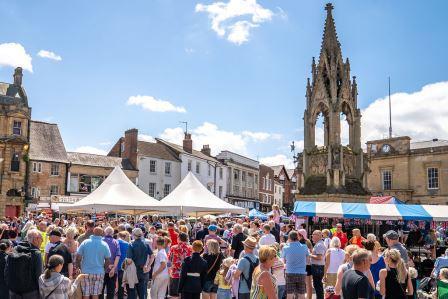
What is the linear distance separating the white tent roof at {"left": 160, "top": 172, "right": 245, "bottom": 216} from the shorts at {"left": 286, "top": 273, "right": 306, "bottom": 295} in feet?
24.6

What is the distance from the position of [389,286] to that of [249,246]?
212 centimetres

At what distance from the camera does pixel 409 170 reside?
4216 cm

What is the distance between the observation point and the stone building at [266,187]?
64.7 metres

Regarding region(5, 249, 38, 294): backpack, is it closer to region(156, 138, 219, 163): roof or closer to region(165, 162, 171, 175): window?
region(165, 162, 171, 175): window

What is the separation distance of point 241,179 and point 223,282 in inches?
2023

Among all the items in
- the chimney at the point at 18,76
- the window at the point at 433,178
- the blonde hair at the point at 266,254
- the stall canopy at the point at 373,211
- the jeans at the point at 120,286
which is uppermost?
the chimney at the point at 18,76

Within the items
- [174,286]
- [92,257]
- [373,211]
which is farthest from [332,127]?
[92,257]

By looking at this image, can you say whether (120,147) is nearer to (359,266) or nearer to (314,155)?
(314,155)

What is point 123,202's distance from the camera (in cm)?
1656

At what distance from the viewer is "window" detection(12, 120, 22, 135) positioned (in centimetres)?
3951

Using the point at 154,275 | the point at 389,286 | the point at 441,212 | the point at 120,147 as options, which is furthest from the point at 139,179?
the point at 389,286

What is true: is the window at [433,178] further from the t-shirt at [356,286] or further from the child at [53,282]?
the child at [53,282]

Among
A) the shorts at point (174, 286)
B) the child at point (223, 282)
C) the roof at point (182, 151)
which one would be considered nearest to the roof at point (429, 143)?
the roof at point (182, 151)

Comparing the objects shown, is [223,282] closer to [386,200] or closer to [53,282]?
[53,282]
